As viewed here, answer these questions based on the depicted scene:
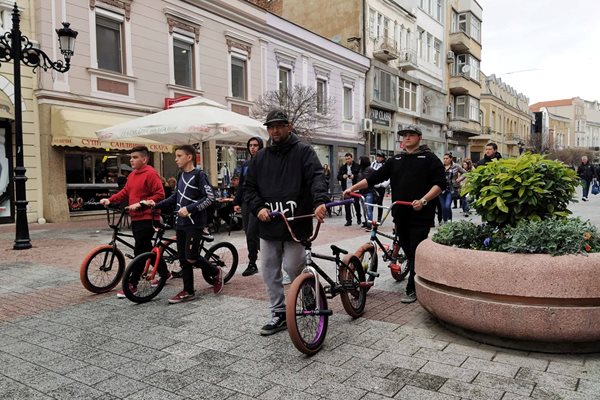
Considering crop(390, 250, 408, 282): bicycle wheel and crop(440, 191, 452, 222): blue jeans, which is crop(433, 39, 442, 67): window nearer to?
crop(440, 191, 452, 222): blue jeans

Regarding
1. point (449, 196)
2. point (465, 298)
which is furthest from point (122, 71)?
point (465, 298)

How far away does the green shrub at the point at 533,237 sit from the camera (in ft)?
11.8

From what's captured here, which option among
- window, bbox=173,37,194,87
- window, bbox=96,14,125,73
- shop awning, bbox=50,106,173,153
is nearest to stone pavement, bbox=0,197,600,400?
shop awning, bbox=50,106,173,153

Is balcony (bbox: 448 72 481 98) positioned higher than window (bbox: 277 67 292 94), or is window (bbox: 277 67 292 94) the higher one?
balcony (bbox: 448 72 481 98)

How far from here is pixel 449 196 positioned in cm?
1160

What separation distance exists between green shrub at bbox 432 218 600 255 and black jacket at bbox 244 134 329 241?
129cm

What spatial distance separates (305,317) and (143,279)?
2.34 meters

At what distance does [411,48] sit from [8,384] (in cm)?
3120

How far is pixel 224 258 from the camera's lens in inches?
247

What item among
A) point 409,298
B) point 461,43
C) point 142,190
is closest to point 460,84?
point 461,43

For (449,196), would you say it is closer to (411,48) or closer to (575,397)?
(575,397)

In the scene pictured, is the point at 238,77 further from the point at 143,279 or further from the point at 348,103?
the point at 143,279

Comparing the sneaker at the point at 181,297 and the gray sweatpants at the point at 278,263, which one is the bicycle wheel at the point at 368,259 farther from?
the sneaker at the point at 181,297

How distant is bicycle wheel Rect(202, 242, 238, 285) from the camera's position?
598 cm
